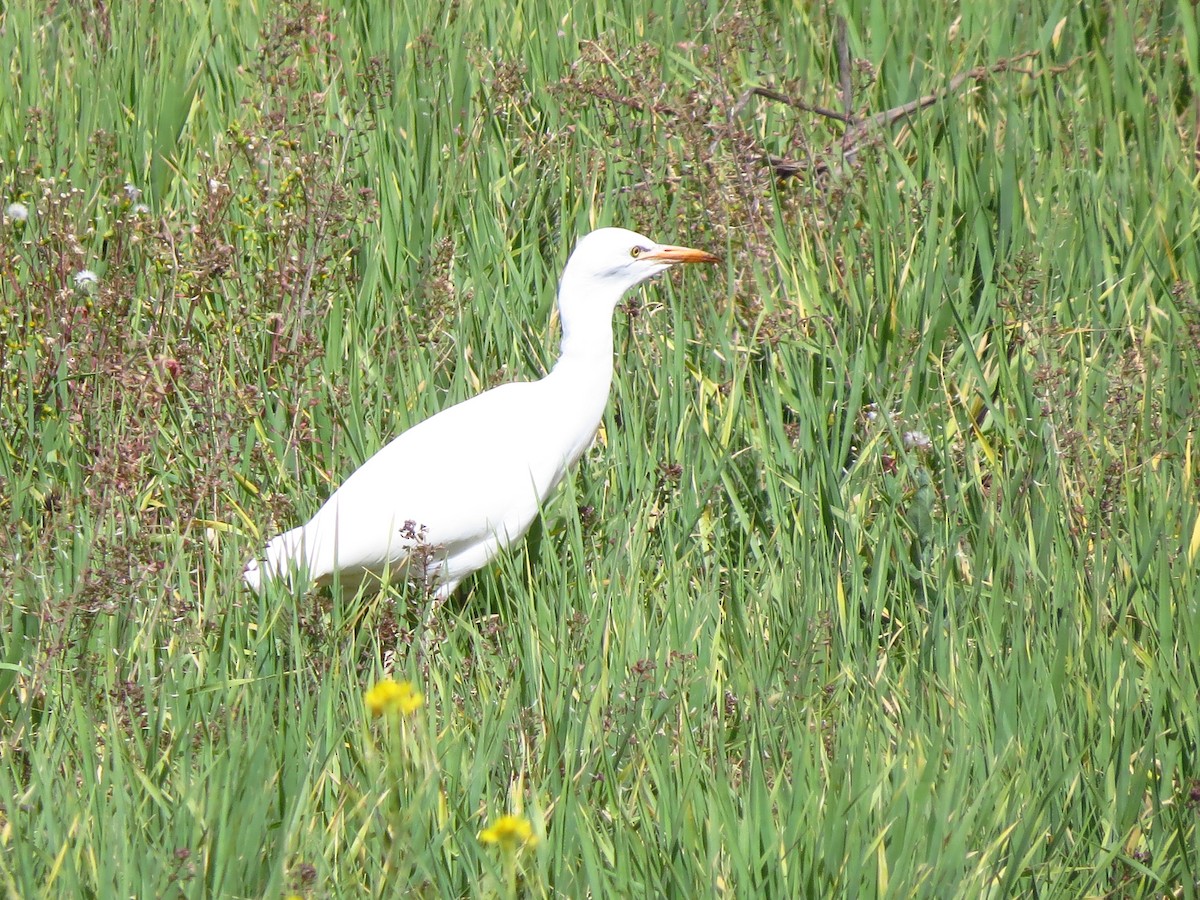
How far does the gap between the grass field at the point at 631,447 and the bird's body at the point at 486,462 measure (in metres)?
0.11

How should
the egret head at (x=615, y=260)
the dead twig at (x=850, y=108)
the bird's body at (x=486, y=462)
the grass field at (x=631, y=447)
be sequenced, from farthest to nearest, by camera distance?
the dead twig at (x=850, y=108) → the egret head at (x=615, y=260) → the bird's body at (x=486, y=462) → the grass field at (x=631, y=447)

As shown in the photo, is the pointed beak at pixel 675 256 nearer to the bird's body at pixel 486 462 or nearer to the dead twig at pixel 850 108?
the bird's body at pixel 486 462

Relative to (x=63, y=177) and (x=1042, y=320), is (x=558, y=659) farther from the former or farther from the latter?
(x=63, y=177)

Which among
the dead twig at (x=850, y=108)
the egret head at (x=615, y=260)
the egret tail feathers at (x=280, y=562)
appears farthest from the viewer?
the dead twig at (x=850, y=108)

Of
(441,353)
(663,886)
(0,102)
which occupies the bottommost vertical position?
(663,886)

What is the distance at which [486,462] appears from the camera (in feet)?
10.8

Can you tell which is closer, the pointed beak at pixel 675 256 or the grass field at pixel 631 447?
the grass field at pixel 631 447

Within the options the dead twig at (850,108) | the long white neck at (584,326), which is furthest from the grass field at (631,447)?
the long white neck at (584,326)

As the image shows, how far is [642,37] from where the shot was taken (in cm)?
Answer: 483

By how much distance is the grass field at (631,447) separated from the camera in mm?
2143

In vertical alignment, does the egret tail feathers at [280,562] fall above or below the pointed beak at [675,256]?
below

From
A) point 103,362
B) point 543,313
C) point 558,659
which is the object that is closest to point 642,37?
point 543,313

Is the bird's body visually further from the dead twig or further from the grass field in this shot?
the dead twig

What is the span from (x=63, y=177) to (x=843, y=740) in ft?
9.72
